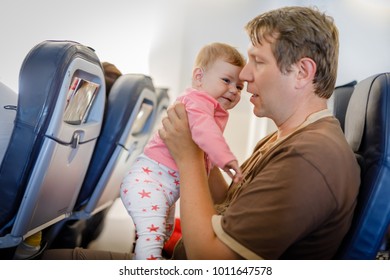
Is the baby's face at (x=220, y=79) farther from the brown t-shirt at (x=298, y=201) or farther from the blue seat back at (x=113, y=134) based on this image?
the blue seat back at (x=113, y=134)

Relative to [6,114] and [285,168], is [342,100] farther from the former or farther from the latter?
[6,114]

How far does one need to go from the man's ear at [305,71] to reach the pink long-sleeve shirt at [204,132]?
23 cm

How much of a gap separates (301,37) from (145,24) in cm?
76

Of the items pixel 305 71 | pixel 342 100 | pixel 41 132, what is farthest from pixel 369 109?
pixel 41 132

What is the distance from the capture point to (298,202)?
68 cm

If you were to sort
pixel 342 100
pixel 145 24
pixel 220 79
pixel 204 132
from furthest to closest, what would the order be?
pixel 145 24, pixel 342 100, pixel 220 79, pixel 204 132

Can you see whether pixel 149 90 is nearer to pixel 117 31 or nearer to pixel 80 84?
pixel 117 31

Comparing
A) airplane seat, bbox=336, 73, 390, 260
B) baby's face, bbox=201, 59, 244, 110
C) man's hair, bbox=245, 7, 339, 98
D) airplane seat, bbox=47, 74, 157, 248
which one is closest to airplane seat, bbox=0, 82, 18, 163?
airplane seat, bbox=47, 74, 157, 248

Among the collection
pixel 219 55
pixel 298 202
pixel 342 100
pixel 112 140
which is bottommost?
pixel 112 140

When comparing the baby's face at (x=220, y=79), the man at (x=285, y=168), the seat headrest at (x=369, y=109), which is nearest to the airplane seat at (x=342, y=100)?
the seat headrest at (x=369, y=109)

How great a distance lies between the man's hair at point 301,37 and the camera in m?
0.85

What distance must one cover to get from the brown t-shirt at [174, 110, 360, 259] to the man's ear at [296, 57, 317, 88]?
0.15 meters

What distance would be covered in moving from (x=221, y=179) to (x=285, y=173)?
0.48 metres

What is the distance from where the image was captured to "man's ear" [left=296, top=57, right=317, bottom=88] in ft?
2.83
